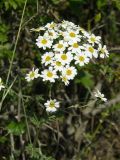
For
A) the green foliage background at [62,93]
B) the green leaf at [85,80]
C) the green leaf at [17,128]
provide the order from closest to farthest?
the green leaf at [17,128] → the green foliage background at [62,93] → the green leaf at [85,80]

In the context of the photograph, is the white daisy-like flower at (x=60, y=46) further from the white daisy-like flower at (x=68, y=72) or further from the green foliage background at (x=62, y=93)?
the green foliage background at (x=62, y=93)

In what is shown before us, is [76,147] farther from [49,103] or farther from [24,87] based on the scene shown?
[49,103]

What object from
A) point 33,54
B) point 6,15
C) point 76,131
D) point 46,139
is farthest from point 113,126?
point 6,15

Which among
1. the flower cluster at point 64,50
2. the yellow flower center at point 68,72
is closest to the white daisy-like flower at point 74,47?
the flower cluster at point 64,50

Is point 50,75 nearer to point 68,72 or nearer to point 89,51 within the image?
point 68,72

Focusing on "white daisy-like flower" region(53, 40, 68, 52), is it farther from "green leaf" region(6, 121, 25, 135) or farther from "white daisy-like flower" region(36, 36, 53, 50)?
"green leaf" region(6, 121, 25, 135)
